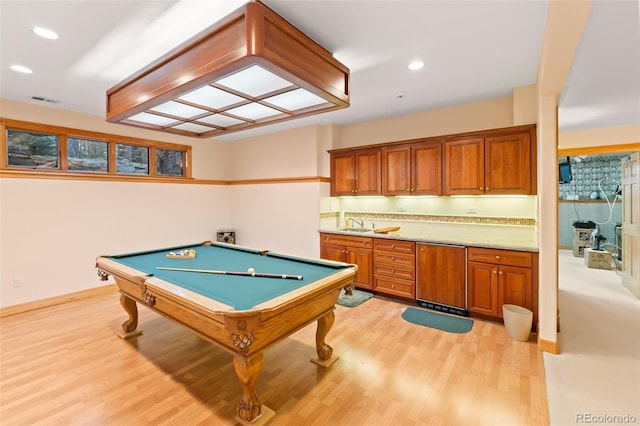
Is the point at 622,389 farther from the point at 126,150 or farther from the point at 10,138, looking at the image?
the point at 10,138

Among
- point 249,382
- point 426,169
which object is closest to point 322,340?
point 249,382

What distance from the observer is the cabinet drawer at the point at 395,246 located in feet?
12.8

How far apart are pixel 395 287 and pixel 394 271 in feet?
0.73

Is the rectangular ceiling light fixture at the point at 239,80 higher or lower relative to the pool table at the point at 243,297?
higher

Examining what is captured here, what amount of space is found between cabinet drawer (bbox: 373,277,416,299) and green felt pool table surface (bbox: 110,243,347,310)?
1.72 meters

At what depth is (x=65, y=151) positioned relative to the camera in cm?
421

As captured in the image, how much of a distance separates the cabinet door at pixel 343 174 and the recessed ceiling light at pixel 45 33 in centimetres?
355

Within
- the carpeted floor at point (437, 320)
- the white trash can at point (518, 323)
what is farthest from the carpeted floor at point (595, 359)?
the carpeted floor at point (437, 320)

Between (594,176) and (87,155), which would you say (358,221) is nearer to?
(87,155)

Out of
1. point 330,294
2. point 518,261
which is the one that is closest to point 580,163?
point 518,261

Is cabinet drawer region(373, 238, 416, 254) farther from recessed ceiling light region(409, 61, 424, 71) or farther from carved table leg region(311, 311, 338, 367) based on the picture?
recessed ceiling light region(409, 61, 424, 71)

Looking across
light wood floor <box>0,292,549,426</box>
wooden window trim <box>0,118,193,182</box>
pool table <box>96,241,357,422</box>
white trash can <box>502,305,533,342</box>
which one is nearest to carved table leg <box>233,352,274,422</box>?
pool table <box>96,241,357,422</box>

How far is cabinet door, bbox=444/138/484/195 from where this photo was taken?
12.0 feet

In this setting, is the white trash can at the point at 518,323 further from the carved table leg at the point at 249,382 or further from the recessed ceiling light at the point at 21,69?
the recessed ceiling light at the point at 21,69
